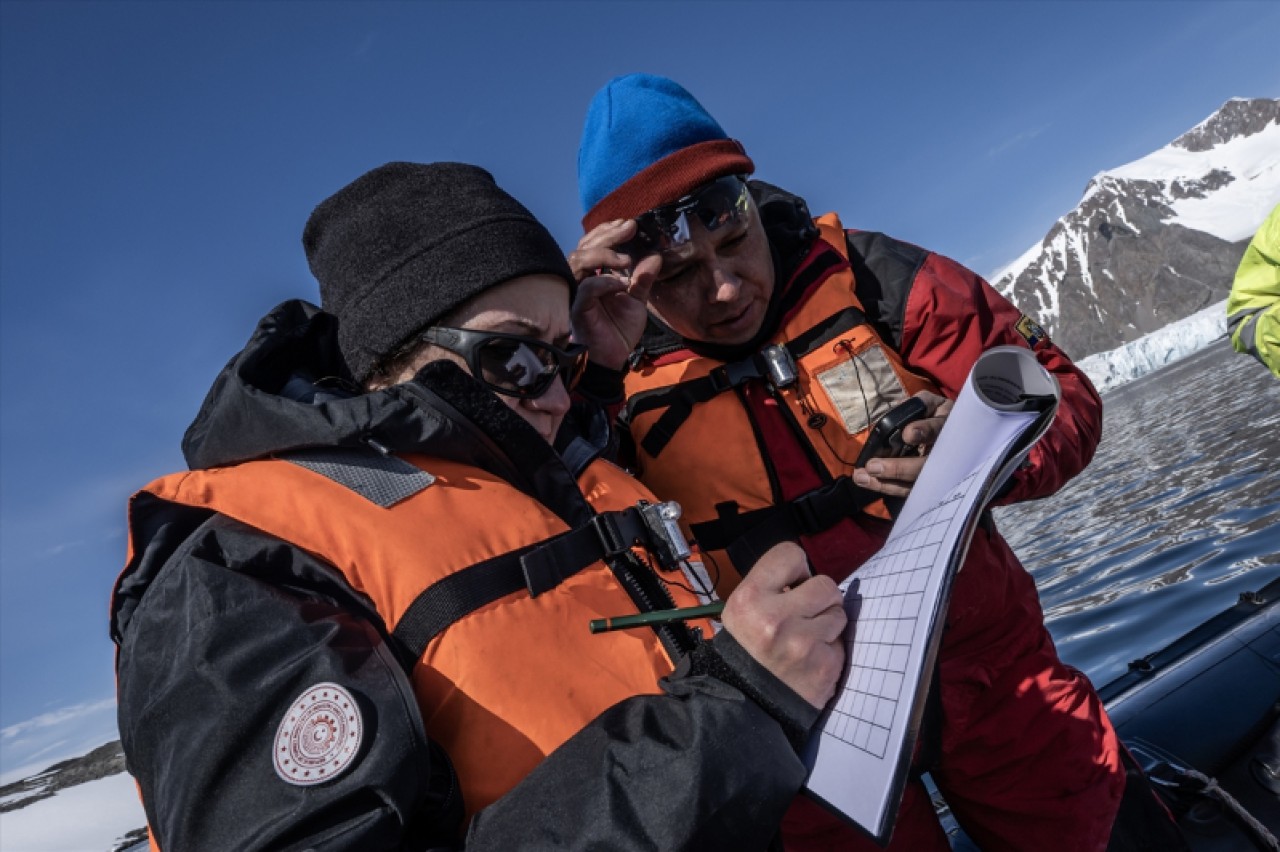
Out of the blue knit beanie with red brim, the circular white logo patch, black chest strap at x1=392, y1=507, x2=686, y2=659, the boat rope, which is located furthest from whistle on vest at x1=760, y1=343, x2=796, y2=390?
the boat rope

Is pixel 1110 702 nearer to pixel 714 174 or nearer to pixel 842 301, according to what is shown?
pixel 842 301

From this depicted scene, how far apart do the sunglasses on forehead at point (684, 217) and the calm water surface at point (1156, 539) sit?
16.5 feet

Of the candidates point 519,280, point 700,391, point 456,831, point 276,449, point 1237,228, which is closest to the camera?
point 456,831

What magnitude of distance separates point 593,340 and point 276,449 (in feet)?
4.38

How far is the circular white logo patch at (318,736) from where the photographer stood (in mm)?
1139

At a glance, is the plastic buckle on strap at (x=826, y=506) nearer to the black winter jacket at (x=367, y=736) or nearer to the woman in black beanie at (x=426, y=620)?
the woman in black beanie at (x=426, y=620)

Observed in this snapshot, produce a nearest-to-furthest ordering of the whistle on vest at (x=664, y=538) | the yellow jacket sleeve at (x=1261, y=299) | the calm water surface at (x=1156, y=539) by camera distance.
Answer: the whistle on vest at (x=664, y=538)
the yellow jacket sleeve at (x=1261, y=299)
the calm water surface at (x=1156, y=539)

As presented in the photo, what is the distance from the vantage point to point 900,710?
3.84ft

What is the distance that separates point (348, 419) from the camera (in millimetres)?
1562

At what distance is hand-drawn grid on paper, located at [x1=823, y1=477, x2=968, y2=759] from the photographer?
122 centimetres

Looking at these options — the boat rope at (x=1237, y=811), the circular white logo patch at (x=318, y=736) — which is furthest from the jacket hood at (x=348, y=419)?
the boat rope at (x=1237, y=811)

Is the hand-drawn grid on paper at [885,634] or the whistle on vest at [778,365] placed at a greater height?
the whistle on vest at [778,365]

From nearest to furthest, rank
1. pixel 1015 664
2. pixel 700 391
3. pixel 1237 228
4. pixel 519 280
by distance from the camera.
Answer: pixel 519 280 → pixel 1015 664 → pixel 700 391 → pixel 1237 228

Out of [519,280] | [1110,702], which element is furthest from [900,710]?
[1110,702]
